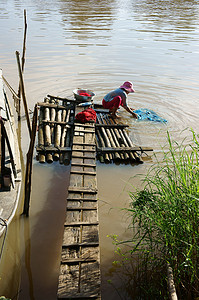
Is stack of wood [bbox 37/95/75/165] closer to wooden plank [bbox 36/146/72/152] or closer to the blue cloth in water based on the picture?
wooden plank [bbox 36/146/72/152]

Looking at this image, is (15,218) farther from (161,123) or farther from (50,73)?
(50,73)

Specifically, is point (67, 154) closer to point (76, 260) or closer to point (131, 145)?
point (131, 145)

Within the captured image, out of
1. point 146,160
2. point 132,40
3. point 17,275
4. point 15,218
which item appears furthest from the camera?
point 132,40

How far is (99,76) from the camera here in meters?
11.7

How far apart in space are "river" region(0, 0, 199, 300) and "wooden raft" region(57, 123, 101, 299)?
0.51m

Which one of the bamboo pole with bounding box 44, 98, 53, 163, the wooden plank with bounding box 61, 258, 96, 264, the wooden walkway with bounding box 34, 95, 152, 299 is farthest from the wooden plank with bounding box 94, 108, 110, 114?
the wooden plank with bounding box 61, 258, 96, 264

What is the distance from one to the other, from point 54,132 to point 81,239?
12.9 ft

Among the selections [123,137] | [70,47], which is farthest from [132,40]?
[123,137]

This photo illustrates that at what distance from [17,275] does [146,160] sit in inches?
150

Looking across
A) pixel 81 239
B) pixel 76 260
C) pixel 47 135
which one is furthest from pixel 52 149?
pixel 76 260

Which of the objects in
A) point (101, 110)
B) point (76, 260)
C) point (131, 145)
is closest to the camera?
point (76, 260)

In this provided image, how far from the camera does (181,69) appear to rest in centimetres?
1307

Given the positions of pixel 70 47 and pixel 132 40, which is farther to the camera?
pixel 132 40

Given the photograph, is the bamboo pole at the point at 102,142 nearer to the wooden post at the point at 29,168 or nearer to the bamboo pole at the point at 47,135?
the bamboo pole at the point at 47,135
